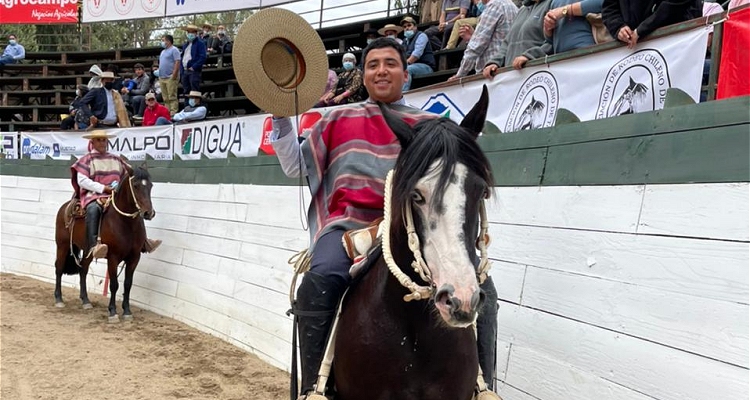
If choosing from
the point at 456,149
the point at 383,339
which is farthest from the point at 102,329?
the point at 456,149

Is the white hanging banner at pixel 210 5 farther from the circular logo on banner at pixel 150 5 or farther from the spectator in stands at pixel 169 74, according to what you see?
the spectator in stands at pixel 169 74

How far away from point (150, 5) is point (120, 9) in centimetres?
124

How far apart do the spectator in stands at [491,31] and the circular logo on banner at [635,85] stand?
2.23m

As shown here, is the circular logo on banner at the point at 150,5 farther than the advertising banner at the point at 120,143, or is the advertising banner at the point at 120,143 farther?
the circular logo on banner at the point at 150,5

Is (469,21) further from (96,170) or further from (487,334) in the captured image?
(487,334)

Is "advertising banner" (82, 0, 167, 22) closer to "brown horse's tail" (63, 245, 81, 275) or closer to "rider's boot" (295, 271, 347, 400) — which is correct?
"brown horse's tail" (63, 245, 81, 275)

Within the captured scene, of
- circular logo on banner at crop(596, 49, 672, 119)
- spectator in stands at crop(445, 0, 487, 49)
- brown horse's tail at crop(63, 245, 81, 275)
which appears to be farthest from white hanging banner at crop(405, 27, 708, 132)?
brown horse's tail at crop(63, 245, 81, 275)

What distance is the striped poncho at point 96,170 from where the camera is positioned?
7.59 meters

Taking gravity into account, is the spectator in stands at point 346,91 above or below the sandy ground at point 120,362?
above

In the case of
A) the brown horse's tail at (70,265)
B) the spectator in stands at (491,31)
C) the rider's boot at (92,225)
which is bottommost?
the brown horse's tail at (70,265)

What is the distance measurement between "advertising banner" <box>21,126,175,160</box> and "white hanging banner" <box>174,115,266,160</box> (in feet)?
1.36

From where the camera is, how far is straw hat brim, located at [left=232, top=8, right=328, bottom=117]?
2838 millimetres

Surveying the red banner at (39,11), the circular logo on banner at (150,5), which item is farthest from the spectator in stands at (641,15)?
the red banner at (39,11)

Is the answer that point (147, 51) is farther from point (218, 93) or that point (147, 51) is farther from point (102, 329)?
point (102, 329)
